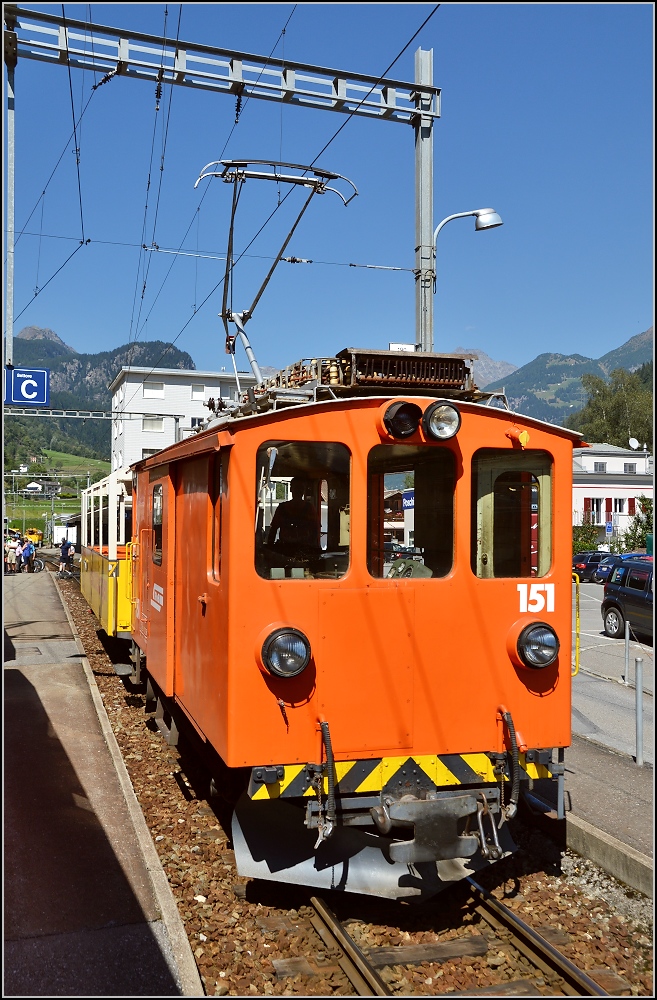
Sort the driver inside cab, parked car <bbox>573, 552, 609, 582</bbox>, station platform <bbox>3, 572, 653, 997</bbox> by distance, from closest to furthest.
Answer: station platform <bbox>3, 572, 653, 997</bbox>
the driver inside cab
parked car <bbox>573, 552, 609, 582</bbox>

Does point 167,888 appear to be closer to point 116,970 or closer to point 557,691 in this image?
point 116,970

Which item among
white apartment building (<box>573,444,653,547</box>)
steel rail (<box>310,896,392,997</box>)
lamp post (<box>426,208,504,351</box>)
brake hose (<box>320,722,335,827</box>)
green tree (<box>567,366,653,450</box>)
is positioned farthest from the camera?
green tree (<box>567,366,653,450</box>)

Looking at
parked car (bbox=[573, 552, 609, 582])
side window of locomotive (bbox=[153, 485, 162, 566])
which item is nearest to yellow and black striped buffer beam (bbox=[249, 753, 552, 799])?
side window of locomotive (bbox=[153, 485, 162, 566])

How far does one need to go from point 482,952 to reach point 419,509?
2776 mm

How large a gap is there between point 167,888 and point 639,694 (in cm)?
515

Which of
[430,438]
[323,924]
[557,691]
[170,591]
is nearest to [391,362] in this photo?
[430,438]

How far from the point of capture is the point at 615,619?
59.8ft

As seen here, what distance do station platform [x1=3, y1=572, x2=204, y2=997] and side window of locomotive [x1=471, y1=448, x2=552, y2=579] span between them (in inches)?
116

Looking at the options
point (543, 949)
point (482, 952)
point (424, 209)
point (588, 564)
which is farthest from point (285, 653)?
point (588, 564)

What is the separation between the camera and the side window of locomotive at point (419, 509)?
534 centimetres

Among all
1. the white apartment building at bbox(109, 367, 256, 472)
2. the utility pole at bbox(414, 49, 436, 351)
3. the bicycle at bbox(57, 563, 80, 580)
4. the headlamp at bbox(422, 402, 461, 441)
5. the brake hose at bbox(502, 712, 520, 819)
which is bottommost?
the bicycle at bbox(57, 563, 80, 580)

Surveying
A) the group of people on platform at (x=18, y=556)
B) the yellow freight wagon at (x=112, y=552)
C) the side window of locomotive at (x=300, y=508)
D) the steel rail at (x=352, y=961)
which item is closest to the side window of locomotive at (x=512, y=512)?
the side window of locomotive at (x=300, y=508)

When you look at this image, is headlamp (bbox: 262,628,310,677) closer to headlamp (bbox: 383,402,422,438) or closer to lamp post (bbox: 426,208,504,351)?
headlamp (bbox: 383,402,422,438)

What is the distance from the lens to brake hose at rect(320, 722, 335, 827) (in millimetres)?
4758
